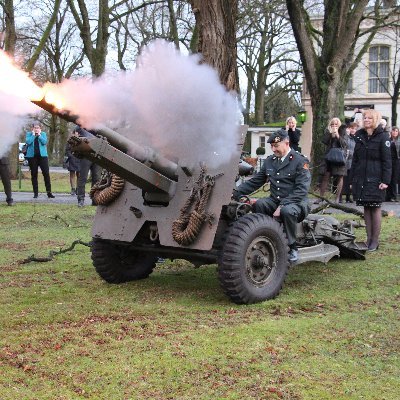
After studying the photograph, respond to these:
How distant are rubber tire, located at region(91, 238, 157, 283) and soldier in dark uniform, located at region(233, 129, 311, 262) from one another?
136 centimetres

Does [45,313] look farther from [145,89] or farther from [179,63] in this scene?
[179,63]

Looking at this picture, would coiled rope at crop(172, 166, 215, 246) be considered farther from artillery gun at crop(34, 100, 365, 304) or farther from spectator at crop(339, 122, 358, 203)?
spectator at crop(339, 122, 358, 203)

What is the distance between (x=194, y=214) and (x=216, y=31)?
4.84 m

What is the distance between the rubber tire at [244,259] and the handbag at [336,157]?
7845 mm

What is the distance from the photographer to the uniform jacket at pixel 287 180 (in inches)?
277

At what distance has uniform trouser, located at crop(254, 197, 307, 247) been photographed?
6.81 meters

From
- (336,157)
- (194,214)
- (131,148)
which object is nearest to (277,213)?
(194,214)

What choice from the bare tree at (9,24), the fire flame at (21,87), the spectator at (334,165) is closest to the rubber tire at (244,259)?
the fire flame at (21,87)

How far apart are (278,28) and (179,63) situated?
33243 millimetres

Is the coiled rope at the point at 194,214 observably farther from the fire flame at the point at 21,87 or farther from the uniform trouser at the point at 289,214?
the fire flame at the point at 21,87

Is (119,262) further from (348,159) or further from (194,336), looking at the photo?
(348,159)

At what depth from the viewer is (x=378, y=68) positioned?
41531mm

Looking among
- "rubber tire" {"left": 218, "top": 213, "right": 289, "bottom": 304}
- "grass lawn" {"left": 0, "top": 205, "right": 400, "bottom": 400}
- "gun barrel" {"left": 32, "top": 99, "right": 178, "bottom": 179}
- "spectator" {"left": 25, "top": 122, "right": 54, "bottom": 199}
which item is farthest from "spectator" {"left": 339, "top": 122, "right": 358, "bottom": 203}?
"gun barrel" {"left": 32, "top": 99, "right": 178, "bottom": 179}

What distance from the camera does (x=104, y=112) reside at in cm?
657
